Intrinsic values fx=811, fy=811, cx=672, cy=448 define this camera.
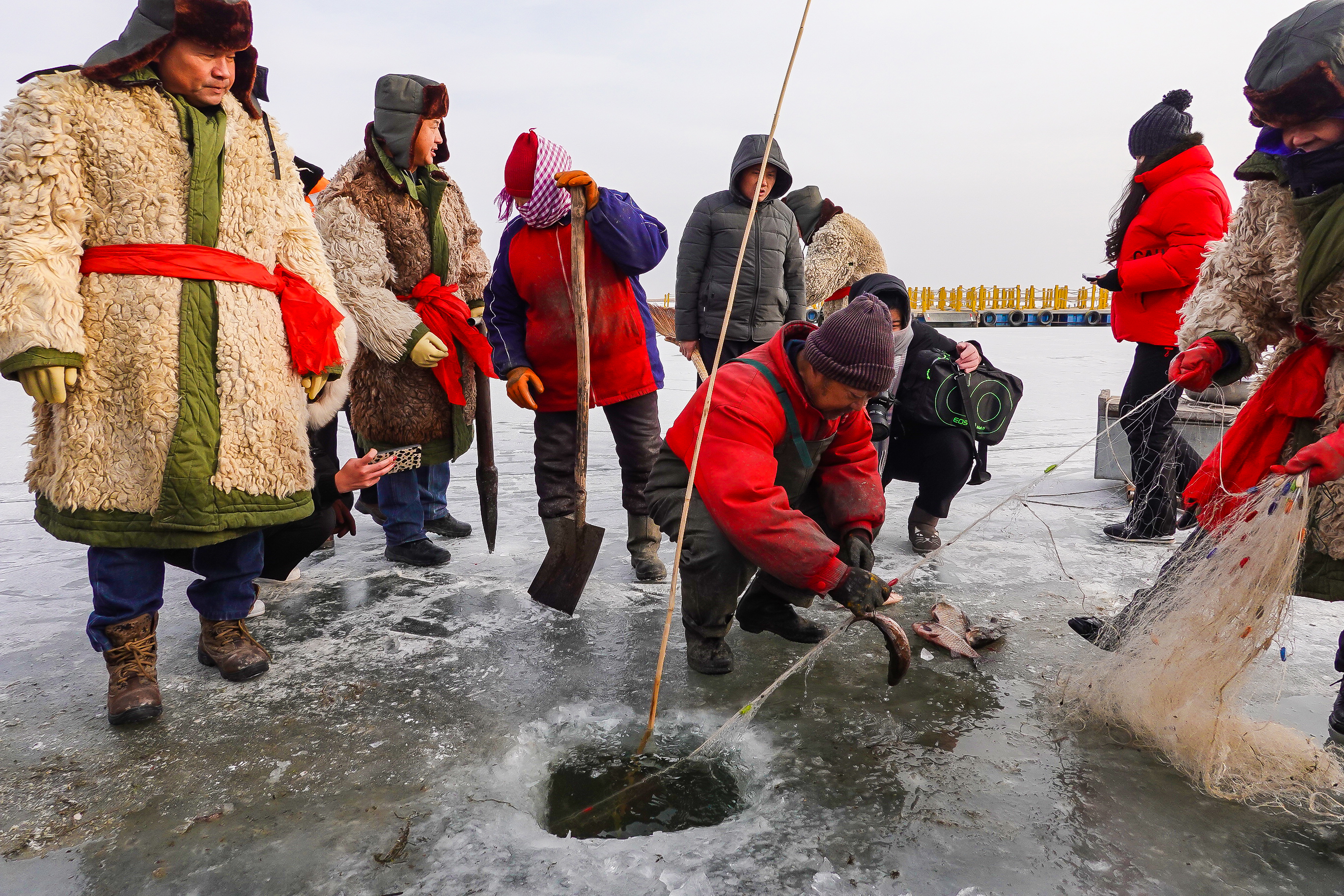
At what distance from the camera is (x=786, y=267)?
4.83 metres

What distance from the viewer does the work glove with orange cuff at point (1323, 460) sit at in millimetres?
1858

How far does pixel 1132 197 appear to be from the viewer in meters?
3.92

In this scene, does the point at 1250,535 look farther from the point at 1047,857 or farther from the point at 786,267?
the point at 786,267

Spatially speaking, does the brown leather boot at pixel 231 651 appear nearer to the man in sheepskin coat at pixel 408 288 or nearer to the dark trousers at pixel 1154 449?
the man in sheepskin coat at pixel 408 288

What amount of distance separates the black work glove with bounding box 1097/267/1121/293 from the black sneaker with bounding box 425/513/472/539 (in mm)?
3392

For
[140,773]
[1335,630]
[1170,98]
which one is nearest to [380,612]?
[140,773]

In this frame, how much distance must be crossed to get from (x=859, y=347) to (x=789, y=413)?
322 mm

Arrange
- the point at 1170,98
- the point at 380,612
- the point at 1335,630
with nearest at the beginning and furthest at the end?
the point at 1335,630, the point at 380,612, the point at 1170,98

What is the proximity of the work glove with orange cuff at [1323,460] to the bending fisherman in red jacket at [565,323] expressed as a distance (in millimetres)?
2211

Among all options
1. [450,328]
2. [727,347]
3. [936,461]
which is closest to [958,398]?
[936,461]

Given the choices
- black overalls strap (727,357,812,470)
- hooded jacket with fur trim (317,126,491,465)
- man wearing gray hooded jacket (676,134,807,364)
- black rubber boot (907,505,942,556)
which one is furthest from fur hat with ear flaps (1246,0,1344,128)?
hooded jacket with fur trim (317,126,491,465)

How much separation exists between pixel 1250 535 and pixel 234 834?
251 centimetres

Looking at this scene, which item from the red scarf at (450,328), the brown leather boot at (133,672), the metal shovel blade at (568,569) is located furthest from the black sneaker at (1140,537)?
the brown leather boot at (133,672)

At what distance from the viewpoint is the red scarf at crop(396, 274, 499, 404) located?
3766 millimetres
